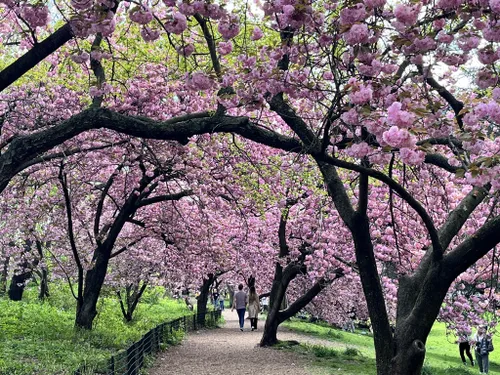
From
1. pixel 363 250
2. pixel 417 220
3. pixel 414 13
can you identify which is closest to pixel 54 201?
pixel 417 220

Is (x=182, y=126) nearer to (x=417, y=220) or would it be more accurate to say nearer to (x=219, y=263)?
(x=417, y=220)

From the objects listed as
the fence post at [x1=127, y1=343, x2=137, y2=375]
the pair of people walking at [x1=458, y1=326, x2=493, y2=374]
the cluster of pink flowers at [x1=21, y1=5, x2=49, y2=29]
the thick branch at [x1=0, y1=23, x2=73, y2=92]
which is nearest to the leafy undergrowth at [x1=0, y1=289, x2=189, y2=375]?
the fence post at [x1=127, y1=343, x2=137, y2=375]

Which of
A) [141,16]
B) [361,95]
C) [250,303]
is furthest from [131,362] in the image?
[250,303]

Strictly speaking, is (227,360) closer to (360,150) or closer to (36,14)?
(360,150)

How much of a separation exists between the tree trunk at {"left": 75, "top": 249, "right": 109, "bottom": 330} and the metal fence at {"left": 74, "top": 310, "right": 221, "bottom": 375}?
1714mm

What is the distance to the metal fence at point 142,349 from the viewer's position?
25.7 feet

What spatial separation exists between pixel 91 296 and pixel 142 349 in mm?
3381

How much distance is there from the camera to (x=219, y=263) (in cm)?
1795

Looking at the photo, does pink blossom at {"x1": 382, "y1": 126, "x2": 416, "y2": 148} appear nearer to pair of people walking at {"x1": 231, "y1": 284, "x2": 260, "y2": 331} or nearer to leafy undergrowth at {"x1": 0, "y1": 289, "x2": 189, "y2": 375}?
leafy undergrowth at {"x1": 0, "y1": 289, "x2": 189, "y2": 375}

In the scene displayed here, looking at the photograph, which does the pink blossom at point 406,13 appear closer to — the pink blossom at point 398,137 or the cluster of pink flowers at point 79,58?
the pink blossom at point 398,137

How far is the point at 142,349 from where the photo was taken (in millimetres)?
10742

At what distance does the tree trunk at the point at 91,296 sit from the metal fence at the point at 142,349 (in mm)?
1714

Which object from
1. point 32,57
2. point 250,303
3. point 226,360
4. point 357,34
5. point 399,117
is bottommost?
point 226,360

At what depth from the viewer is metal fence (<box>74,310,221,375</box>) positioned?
784 centimetres
